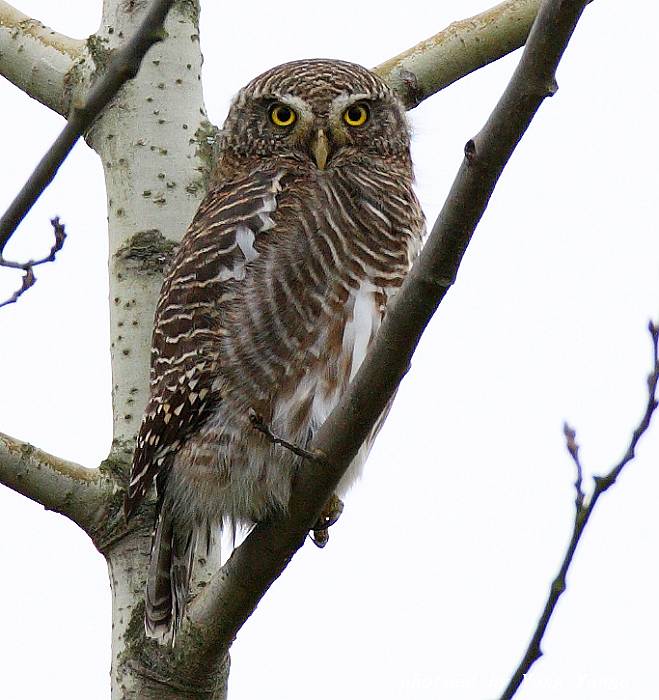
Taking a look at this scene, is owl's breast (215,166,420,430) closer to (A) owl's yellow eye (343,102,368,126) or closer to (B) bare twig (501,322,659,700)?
(A) owl's yellow eye (343,102,368,126)

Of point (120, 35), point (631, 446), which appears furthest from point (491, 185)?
point (120, 35)

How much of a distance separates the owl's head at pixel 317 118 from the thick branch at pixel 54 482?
4.74 feet

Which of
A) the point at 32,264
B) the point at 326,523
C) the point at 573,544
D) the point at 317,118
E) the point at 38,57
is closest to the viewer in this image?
the point at 573,544

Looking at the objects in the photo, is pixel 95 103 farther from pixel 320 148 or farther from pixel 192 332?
pixel 320 148

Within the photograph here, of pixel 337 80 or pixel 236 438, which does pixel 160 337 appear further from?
pixel 337 80

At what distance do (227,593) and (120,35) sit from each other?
257 centimetres

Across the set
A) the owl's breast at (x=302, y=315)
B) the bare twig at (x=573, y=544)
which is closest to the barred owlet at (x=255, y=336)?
the owl's breast at (x=302, y=315)

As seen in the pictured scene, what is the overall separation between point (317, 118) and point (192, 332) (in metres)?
1.09

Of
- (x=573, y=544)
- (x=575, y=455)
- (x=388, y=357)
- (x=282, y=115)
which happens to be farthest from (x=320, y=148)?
(x=573, y=544)

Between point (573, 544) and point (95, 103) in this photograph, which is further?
point (573, 544)

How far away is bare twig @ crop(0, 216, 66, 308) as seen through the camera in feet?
11.3

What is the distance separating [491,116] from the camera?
281 cm

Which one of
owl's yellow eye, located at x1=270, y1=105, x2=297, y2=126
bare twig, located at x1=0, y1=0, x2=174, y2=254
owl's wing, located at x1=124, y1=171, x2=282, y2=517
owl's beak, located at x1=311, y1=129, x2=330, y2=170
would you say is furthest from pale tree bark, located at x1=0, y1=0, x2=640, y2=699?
bare twig, located at x1=0, y1=0, x2=174, y2=254

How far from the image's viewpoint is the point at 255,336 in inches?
168
